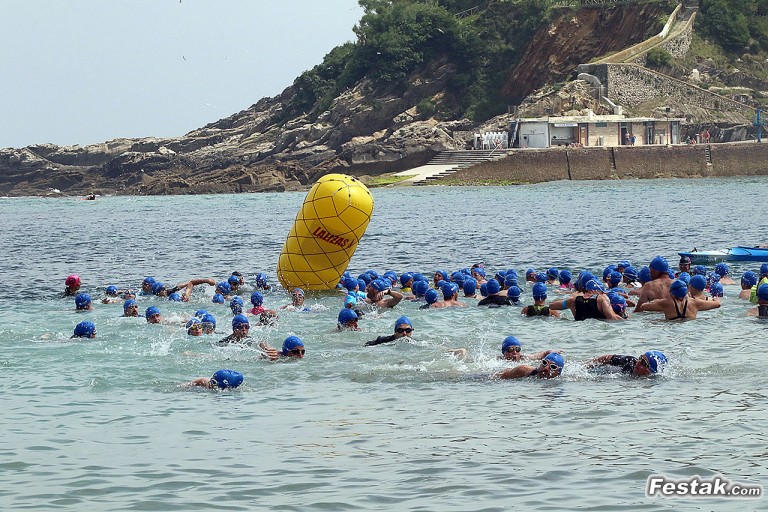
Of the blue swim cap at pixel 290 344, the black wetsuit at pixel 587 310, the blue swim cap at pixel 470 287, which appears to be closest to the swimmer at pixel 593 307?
the black wetsuit at pixel 587 310

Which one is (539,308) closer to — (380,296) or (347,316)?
(380,296)

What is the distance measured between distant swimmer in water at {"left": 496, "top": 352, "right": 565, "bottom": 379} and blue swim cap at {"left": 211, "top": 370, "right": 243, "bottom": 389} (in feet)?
10.9

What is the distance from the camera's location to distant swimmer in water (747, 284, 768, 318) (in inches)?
720

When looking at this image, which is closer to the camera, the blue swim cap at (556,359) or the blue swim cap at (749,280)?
the blue swim cap at (556,359)

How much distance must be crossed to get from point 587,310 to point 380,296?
4.30 meters

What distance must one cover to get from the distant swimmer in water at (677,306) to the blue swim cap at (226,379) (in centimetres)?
740

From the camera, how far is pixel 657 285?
733 inches

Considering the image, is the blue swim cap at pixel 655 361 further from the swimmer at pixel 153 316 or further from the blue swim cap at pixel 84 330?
the blue swim cap at pixel 84 330

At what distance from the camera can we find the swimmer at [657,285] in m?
18.5

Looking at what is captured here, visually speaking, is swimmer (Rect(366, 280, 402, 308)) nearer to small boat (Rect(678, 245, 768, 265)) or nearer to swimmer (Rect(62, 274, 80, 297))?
swimmer (Rect(62, 274, 80, 297))

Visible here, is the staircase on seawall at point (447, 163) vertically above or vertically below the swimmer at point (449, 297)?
above

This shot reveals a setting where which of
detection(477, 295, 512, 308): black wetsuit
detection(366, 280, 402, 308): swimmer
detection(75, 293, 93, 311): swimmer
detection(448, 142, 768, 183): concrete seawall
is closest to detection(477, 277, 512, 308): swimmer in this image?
detection(477, 295, 512, 308): black wetsuit

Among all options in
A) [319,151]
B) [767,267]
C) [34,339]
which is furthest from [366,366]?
[319,151]

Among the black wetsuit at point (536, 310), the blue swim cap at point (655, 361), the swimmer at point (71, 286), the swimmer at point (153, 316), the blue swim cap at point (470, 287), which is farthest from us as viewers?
the swimmer at point (71, 286)
